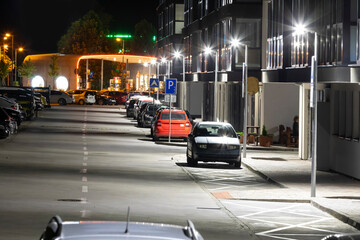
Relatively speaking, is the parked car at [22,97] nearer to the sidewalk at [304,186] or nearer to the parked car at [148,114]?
the parked car at [148,114]

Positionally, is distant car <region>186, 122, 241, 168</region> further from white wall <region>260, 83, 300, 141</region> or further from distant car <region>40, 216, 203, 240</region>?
distant car <region>40, 216, 203, 240</region>

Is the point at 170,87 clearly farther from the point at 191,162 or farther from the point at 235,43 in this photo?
the point at 191,162

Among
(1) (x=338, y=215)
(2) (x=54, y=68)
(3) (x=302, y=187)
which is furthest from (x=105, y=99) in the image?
(1) (x=338, y=215)

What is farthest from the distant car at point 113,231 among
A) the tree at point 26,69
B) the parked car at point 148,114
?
the tree at point 26,69

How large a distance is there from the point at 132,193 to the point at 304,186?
5345mm

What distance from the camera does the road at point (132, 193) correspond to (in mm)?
17438

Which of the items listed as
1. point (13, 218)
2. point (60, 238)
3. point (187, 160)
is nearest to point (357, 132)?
point (187, 160)

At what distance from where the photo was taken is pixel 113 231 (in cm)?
625

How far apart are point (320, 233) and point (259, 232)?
1.09 metres

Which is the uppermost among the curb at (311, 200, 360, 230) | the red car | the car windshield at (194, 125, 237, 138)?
the car windshield at (194, 125, 237, 138)

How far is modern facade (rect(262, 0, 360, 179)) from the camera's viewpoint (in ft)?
92.3

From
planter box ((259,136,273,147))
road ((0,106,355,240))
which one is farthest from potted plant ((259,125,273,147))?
road ((0,106,355,240))

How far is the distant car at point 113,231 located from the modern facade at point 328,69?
20752 mm

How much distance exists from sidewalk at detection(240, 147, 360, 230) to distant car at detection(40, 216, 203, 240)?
1172 centimetres
